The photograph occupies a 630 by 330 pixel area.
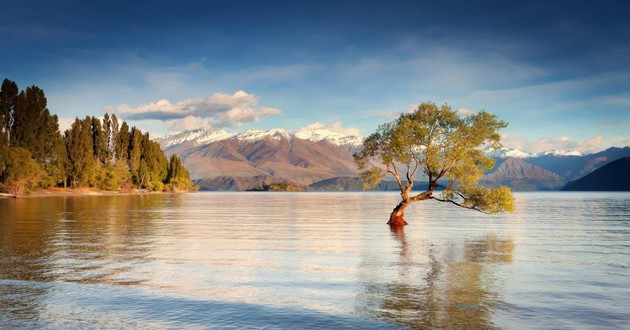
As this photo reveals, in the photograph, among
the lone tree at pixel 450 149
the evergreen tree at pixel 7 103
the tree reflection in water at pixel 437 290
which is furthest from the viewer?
the evergreen tree at pixel 7 103

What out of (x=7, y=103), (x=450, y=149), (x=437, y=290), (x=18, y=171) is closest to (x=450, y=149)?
(x=450, y=149)

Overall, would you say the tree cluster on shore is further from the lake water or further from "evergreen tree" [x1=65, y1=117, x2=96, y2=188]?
the lake water

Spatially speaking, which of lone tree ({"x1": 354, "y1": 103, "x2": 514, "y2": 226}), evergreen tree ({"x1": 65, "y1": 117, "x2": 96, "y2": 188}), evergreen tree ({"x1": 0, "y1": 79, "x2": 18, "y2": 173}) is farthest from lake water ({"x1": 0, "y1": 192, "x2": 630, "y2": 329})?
evergreen tree ({"x1": 65, "y1": 117, "x2": 96, "y2": 188})

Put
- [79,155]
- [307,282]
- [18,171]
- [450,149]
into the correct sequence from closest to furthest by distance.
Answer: [307,282], [450,149], [18,171], [79,155]

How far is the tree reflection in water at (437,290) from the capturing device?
59.8ft

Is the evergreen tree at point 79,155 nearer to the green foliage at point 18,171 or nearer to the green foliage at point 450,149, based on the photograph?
the green foliage at point 18,171

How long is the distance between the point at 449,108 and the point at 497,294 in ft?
131

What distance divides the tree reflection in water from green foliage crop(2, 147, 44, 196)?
134 meters

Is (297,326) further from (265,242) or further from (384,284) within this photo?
(265,242)

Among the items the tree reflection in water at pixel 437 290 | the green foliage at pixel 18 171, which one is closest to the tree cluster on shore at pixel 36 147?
the green foliage at pixel 18 171

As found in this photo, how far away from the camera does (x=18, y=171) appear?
137250mm

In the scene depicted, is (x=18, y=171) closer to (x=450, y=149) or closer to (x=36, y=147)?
(x=36, y=147)

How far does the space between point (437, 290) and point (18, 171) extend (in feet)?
474

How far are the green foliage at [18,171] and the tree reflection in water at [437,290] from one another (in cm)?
13362
